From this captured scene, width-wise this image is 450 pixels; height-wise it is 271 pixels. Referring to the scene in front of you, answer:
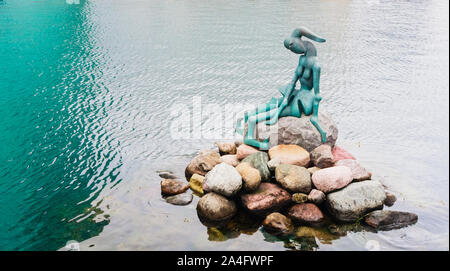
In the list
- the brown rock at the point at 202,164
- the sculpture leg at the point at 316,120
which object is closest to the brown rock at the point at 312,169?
the sculpture leg at the point at 316,120

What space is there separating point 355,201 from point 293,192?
72.0 inches

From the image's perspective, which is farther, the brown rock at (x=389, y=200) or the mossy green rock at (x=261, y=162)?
the mossy green rock at (x=261, y=162)

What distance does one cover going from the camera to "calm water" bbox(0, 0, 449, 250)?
1097 centimetres

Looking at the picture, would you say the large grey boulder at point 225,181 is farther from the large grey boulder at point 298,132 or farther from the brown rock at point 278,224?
the large grey boulder at point 298,132

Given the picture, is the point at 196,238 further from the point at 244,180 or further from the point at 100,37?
the point at 100,37

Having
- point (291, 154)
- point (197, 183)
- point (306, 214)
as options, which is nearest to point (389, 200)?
point (306, 214)

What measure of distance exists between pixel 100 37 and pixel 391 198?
90.5 ft

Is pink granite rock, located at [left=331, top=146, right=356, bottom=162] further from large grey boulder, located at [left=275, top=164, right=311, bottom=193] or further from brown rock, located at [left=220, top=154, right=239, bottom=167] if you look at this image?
brown rock, located at [left=220, top=154, right=239, bottom=167]

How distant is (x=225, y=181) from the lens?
11281mm

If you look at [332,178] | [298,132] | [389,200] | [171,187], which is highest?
[298,132]

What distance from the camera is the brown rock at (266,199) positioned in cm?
1120

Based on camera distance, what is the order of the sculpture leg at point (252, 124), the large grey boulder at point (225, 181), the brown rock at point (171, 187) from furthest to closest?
the sculpture leg at point (252, 124)
the brown rock at point (171, 187)
the large grey boulder at point (225, 181)

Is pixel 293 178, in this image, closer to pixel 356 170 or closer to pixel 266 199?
pixel 266 199

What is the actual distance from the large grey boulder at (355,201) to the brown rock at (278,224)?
143cm
